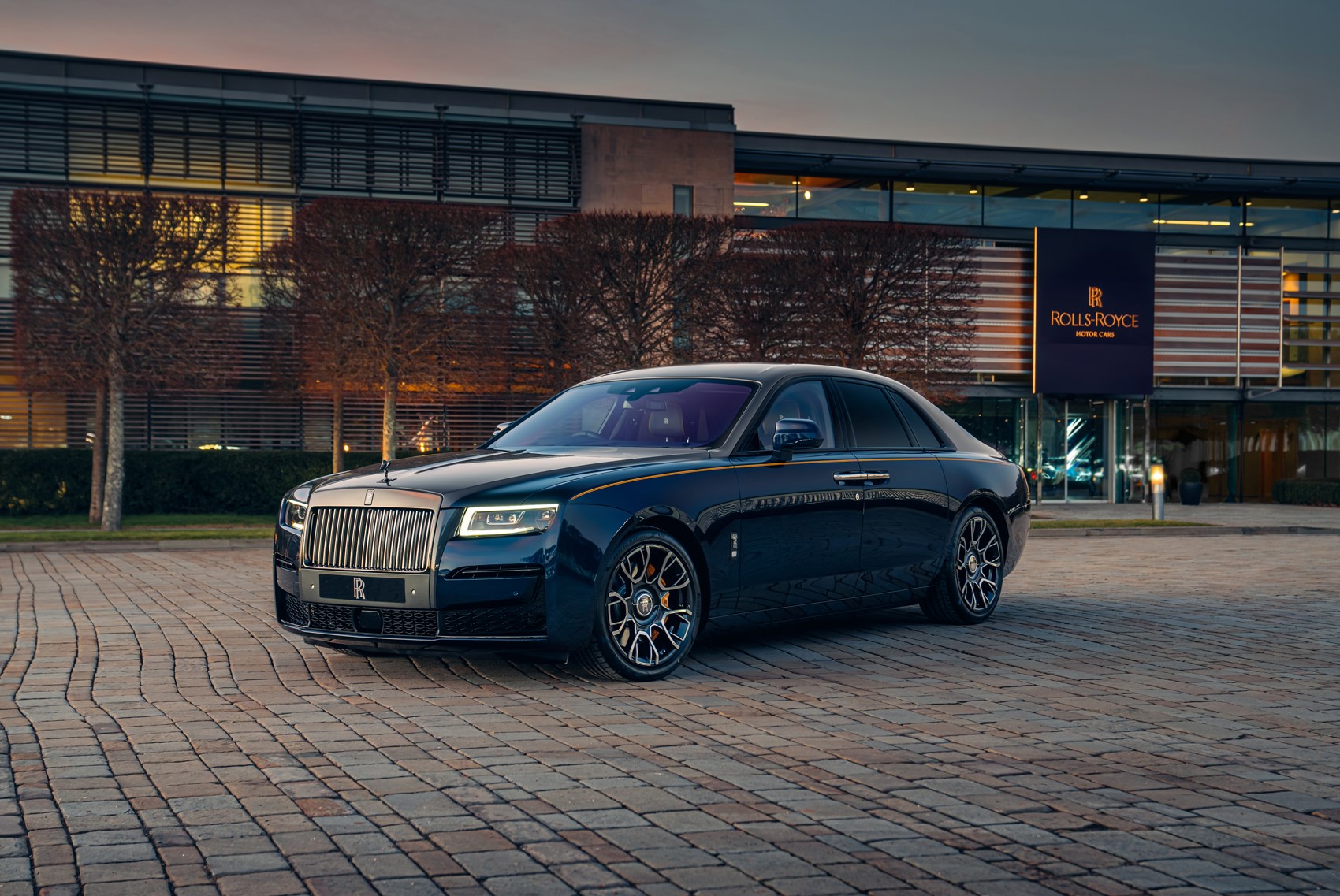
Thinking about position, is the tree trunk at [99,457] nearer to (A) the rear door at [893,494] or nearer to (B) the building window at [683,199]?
(B) the building window at [683,199]

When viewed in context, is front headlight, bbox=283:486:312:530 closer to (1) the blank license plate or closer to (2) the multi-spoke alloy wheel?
(1) the blank license plate

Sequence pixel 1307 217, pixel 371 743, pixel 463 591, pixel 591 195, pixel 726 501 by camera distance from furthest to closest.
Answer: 1. pixel 1307 217
2. pixel 591 195
3. pixel 726 501
4. pixel 463 591
5. pixel 371 743

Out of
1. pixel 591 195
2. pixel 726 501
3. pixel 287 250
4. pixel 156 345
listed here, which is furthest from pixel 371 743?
pixel 591 195

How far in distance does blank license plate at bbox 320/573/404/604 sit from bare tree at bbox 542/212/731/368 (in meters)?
19.2

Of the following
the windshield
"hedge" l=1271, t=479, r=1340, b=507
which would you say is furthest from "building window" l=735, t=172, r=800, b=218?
the windshield

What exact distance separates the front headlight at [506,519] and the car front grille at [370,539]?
20cm

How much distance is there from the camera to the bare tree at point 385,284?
25.7 metres

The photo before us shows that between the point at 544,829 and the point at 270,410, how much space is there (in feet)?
93.3

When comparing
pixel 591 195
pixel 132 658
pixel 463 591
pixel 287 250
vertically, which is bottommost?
pixel 132 658

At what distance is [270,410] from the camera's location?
3133 centimetres

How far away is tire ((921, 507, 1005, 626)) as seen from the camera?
30.0 feet

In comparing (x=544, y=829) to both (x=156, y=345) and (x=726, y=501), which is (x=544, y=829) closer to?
→ (x=726, y=501)

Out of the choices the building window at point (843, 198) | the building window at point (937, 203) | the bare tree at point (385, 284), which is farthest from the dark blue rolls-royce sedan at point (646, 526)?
the building window at point (937, 203)

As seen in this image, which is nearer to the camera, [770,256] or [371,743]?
[371,743]
